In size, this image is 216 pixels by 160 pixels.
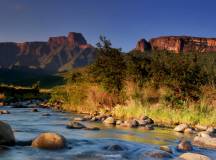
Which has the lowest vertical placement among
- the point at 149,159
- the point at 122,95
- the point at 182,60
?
the point at 149,159

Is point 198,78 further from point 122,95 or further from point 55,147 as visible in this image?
point 55,147

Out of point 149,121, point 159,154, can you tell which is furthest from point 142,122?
point 159,154

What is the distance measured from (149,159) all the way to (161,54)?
22.2 meters

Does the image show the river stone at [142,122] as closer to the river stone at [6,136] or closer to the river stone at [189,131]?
the river stone at [189,131]

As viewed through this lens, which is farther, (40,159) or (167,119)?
(167,119)

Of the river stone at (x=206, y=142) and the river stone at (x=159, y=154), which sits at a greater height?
the river stone at (x=206, y=142)

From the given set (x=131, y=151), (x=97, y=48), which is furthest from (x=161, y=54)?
(x=131, y=151)

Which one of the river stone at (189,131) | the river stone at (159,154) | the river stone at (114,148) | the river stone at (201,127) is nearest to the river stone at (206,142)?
the river stone at (159,154)

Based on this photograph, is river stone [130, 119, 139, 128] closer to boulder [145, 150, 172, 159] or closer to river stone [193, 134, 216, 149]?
river stone [193, 134, 216, 149]

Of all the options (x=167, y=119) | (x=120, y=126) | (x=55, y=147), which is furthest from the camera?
(x=167, y=119)

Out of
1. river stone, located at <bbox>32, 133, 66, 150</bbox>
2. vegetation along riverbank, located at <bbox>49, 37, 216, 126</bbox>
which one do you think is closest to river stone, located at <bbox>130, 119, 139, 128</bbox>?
vegetation along riverbank, located at <bbox>49, 37, 216, 126</bbox>

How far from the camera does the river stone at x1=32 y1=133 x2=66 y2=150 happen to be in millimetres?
13116

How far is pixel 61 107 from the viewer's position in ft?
130

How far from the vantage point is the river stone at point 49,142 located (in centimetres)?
1312
